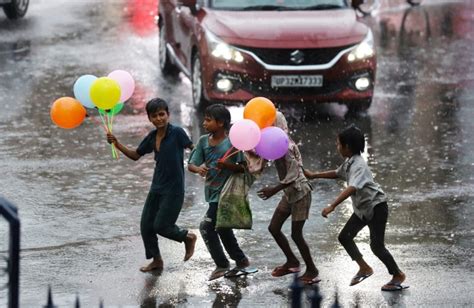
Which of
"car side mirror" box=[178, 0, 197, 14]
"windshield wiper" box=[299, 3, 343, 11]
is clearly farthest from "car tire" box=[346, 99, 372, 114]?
"car side mirror" box=[178, 0, 197, 14]

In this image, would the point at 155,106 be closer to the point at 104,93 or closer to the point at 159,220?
the point at 104,93

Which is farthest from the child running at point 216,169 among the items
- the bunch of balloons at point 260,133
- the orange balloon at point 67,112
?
the orange balloon at point 67,112

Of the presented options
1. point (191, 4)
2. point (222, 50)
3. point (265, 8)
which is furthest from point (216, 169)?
point (191, 4)

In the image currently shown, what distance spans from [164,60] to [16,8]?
5.36 metres

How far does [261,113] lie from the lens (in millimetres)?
9406

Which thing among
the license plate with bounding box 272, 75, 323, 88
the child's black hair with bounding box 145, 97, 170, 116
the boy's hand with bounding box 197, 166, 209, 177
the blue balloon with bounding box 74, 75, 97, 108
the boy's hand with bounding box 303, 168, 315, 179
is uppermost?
the blue balloon with bounding box 74, 75, 97, 108

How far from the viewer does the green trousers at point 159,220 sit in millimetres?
9945

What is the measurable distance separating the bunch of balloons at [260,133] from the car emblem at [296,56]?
639cm

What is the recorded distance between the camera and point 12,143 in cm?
1474

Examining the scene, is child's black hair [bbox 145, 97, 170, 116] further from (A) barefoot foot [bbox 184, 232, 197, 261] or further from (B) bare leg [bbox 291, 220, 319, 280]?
(B) bare leg [bbox 291, 220, 319, 280]

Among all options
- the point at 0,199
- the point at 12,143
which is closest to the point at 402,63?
the point at 12,143

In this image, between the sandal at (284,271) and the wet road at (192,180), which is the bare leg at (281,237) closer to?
the sandal at (284,271)

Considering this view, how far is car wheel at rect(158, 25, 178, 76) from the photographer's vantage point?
1911cm

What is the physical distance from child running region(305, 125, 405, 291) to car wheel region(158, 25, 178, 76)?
9.66 meters
